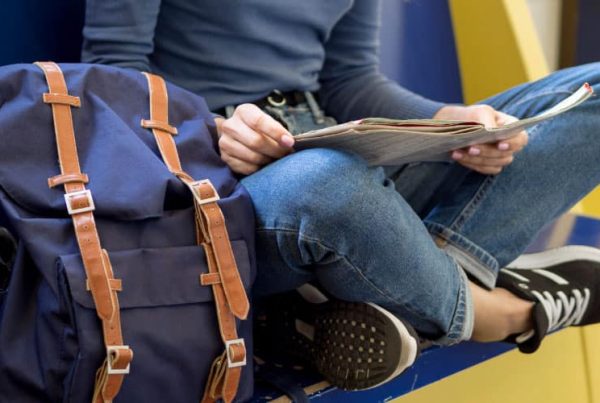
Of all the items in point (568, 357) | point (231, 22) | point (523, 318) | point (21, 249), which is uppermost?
point (231, 22)

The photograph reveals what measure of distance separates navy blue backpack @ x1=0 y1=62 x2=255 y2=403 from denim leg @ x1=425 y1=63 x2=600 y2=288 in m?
0.32

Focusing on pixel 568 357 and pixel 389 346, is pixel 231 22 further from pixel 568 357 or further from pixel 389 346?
pixel 568 357

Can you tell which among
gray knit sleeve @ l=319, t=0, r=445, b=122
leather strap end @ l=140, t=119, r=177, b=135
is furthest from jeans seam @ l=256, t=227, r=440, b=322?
gray knit sleeve @ l=319, t=0, r=445, b=122

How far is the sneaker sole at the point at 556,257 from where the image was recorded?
97 centimetres

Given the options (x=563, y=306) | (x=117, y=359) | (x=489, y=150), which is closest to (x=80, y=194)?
(x=117, y=359)

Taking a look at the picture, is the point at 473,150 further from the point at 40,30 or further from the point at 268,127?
the point at 40,30

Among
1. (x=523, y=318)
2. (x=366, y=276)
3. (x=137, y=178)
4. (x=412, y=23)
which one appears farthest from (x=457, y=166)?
(x=412, y=23)

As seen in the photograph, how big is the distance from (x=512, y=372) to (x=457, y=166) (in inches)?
10.4

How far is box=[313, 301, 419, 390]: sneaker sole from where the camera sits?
0.67 metres

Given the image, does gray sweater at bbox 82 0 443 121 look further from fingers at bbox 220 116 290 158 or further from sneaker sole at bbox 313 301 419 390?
sneaker sole at bbox 313 301 419 390

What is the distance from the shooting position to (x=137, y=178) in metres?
0.60

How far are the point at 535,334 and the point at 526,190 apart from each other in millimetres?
162

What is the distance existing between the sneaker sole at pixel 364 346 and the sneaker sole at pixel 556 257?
332mm

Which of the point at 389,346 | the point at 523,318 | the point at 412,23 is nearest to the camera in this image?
the point at 389,346
